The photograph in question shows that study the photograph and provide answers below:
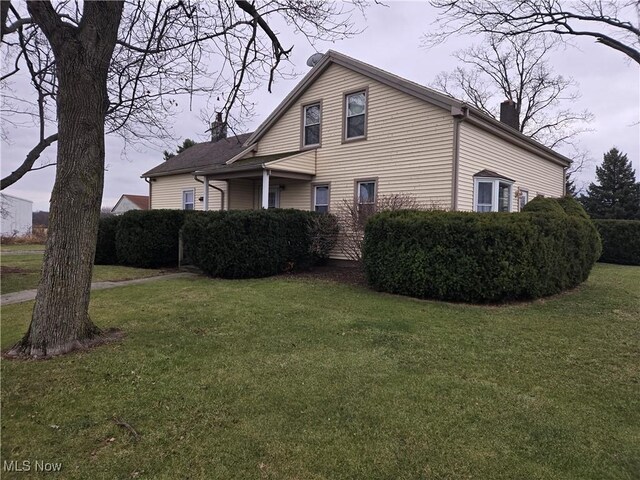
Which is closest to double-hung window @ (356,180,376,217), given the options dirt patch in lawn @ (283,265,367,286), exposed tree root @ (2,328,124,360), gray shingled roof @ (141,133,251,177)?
dirt patch in lawn @ (283,265,367,286)

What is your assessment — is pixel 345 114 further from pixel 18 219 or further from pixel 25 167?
pixel 18 219

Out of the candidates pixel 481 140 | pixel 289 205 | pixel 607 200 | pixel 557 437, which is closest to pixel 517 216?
pixel 481 140

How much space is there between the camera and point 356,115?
1323 centimetres

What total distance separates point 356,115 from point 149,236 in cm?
771

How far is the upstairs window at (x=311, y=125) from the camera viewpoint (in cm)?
1442

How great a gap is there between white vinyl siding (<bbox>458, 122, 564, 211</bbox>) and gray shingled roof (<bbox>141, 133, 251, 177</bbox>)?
A: 10.4 meters

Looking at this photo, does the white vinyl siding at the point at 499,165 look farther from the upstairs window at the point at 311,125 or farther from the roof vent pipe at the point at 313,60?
the roof vent pipe at the point at 313,60

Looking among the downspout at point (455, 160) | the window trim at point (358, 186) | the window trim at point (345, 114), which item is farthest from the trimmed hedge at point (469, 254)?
the window trim at point (345, 114)

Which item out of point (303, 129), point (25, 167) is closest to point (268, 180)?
point (303, 129)

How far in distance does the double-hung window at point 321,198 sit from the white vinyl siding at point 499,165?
475 centimetres

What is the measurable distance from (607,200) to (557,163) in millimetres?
21963

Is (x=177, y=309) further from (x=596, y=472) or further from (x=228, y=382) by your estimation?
(x=596, y=472)

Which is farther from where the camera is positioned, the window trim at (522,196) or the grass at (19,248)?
the grass at (19,248)

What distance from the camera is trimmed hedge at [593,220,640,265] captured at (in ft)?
53.7
